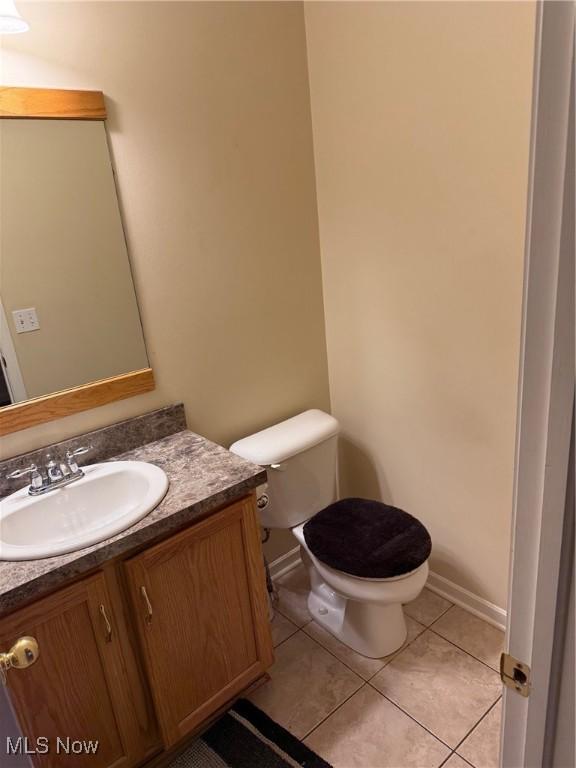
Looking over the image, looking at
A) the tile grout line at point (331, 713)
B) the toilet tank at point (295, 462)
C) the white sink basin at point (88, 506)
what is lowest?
the tile grout line at point (331, 713)

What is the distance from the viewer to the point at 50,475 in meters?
1.47

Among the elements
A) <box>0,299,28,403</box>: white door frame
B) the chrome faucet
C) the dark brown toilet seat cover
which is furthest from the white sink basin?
the dark brown toilet seat cover

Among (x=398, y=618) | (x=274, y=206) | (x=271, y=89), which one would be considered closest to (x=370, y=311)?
(x=274, y=206)

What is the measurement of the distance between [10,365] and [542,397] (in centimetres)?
135

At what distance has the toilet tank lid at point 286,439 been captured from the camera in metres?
1.83

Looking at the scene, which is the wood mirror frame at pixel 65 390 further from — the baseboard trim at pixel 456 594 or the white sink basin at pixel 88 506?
the baseboard trim at pixel 456 594

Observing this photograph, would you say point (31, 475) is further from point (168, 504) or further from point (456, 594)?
point (456, 594)

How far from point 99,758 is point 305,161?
1.99m

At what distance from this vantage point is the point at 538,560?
0.64 m

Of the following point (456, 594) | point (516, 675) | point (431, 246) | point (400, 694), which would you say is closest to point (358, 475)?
point (456, 594)

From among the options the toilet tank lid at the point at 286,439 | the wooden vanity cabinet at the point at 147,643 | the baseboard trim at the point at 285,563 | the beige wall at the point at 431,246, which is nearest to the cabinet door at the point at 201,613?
the wooden vanity cabinet at the point at 147,643

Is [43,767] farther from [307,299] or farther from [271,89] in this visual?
[271,89]

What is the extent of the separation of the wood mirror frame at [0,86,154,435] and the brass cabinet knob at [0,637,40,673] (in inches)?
22.1

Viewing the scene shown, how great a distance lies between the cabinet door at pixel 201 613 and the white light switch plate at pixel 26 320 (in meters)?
0.71
